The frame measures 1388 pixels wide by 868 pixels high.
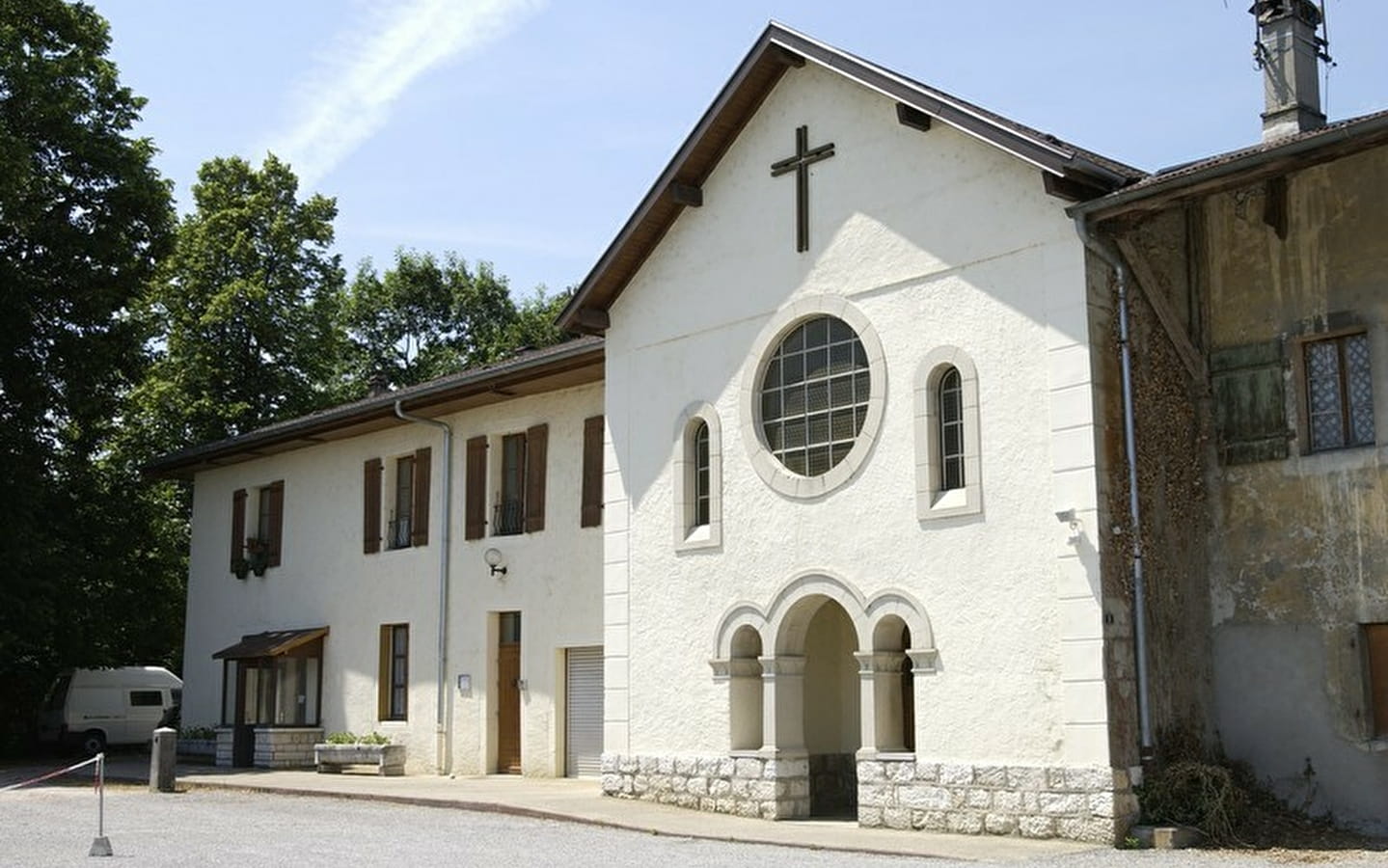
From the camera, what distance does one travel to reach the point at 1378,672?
1413 cm

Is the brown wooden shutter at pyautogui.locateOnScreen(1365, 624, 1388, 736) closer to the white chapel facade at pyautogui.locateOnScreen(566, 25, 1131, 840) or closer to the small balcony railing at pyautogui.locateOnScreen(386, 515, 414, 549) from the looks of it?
the white chapel facade at pyautogui.locateOnScreen(566, 25, 1131, 840)

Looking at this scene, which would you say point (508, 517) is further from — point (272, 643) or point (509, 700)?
point (272, 643)

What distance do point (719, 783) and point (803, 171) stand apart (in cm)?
671

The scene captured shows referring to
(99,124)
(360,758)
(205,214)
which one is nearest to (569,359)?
(360,758)

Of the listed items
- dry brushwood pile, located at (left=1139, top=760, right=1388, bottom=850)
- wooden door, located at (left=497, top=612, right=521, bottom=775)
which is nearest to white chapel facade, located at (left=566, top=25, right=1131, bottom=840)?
dry brushwood pile, located at (left=1139, top=760, right=1388, bottom=850)

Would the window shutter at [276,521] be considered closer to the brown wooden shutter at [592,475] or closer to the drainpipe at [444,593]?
the drainpipe at [444,593]

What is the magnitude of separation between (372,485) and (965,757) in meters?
13.6

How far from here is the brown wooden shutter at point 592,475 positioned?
21.5 meters

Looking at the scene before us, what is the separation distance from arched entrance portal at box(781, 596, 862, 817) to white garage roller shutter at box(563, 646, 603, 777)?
4.33m

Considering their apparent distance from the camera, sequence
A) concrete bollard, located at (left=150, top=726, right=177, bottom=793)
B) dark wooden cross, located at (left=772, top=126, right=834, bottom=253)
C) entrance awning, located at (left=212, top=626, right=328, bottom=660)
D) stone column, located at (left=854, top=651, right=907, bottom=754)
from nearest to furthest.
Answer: stone column, located at (left=854, top=651, right=907, bottom=754) < dark wooden cross, located at (left=772, top=126, right=834, bottom=253) < concrete bollard, located at (left=150, top=726, right=177, bottom=793) < entrance awning, located at (left=212, top=626, right=328, bottom=660)

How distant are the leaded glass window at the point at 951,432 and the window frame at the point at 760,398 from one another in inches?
24.8

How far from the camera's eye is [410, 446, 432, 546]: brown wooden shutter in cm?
2456

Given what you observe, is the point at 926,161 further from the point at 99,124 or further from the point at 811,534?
the point at 99,124

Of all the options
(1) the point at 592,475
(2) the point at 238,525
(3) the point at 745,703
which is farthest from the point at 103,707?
(3) the point at 745,703
